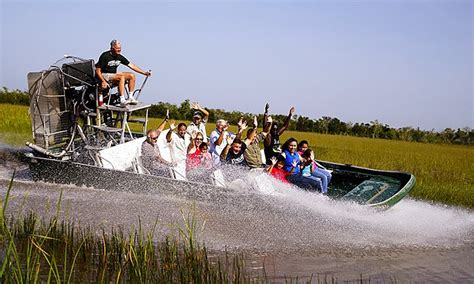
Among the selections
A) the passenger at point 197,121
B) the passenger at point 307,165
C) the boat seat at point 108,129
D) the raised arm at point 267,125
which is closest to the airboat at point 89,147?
the boat seat at point 108,129

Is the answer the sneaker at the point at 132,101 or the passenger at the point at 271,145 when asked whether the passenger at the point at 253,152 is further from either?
the sneaker at the point at 132,101

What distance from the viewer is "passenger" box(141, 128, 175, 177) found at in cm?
1060

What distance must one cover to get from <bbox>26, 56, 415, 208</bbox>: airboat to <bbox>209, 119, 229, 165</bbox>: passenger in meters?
0.83

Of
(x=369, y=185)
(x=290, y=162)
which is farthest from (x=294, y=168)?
(x=369, y=185)

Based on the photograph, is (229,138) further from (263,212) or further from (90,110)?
(90,110)

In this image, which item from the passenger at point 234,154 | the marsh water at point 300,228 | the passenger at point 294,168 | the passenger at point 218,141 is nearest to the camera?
the marsh water at point 300,228

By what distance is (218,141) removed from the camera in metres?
11.1

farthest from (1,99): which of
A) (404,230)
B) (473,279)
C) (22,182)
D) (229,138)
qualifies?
(473,279)

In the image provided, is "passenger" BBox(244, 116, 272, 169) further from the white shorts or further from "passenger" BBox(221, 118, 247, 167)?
the white shorts

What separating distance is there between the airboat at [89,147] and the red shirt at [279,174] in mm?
154

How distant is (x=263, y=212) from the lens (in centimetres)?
952

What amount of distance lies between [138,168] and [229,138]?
1.81 meters

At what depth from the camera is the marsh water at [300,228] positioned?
7469 mm

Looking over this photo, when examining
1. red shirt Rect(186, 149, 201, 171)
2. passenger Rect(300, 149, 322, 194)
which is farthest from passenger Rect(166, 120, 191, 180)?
passenger Rect(300, 149, 322, 194)
